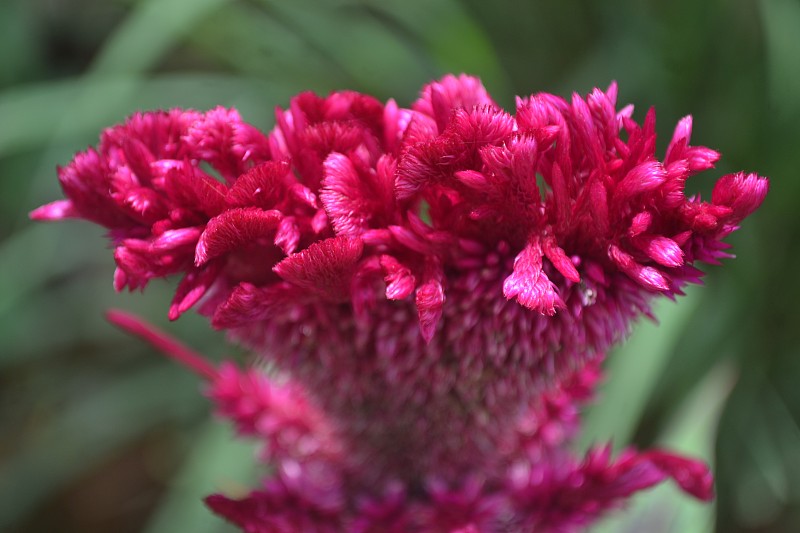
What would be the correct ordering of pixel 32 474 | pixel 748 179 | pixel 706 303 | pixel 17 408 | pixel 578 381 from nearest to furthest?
pixel 748 179 < pixel 578 381 < pixel 706 303 < pixel 32 474 < pixel 17 408

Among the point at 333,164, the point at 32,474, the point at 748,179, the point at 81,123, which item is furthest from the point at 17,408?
the point at 748,179

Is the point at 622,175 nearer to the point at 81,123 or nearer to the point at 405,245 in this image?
the point at 405,245

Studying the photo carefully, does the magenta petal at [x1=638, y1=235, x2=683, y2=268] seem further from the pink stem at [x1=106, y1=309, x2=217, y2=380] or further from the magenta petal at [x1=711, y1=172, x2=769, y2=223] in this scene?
the pink stem at [x1=106, y1=309, x2=217, y2=380]

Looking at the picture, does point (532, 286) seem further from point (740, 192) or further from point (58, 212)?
point (58, 212)

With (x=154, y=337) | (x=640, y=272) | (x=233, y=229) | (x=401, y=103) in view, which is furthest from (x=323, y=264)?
(x=401, y=103)

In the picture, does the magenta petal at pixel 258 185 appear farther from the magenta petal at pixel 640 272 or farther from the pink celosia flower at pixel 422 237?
the magenta petal at pixel 640 272

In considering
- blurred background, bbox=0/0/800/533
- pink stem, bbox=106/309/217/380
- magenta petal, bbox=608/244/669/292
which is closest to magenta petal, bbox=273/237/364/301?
magenta petal, bbox=608/244/669/292
